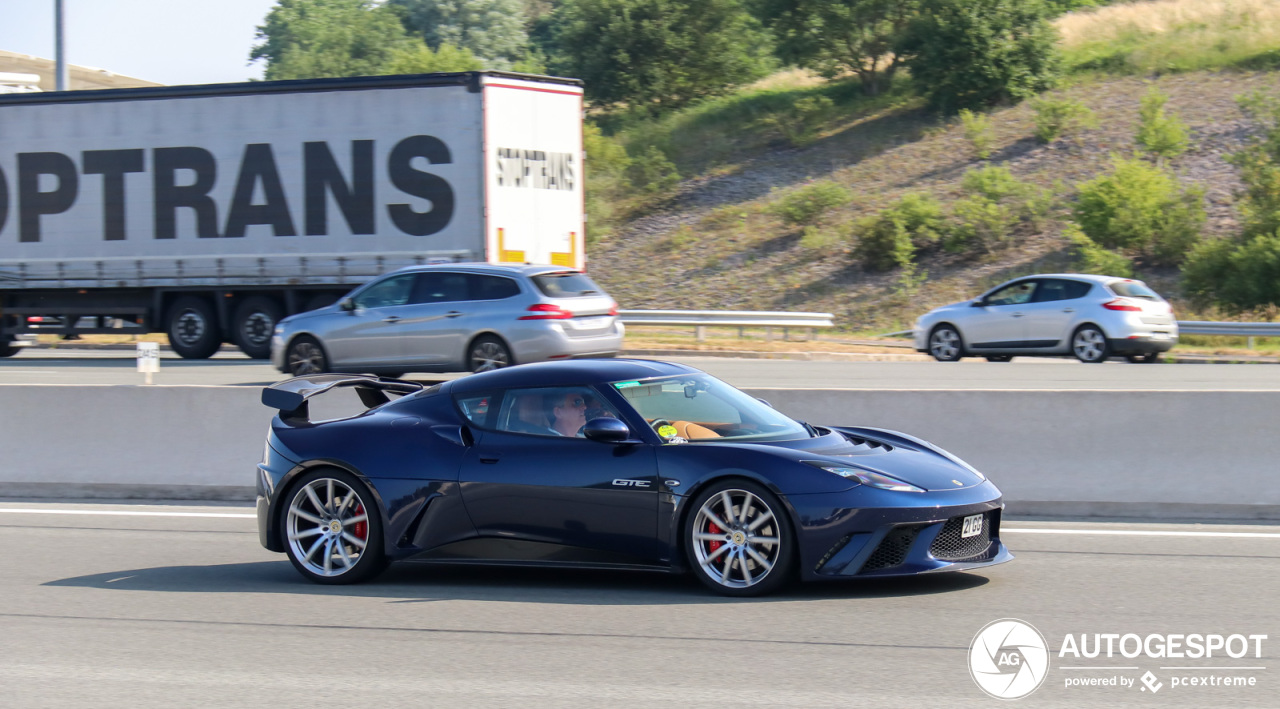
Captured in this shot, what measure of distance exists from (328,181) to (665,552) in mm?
16573

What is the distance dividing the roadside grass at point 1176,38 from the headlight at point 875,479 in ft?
132

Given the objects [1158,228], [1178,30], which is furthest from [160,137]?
[1178,30]

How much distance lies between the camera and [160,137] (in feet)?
75.8

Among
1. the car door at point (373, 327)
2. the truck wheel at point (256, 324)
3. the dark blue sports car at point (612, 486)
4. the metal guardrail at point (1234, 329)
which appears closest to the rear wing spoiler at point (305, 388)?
the dark blue sports car at point (612, 486)

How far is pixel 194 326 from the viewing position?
2353 centimetres

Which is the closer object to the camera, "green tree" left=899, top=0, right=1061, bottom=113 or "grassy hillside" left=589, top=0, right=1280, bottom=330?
"grassy hillside" left=589, top=0, right=1280, bottom=330

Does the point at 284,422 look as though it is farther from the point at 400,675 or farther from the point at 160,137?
the point at 160,137

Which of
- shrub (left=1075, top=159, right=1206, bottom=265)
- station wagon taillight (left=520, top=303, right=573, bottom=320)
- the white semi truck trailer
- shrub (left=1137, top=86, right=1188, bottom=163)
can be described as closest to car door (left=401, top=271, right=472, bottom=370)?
station wagon taillight (left=520, top=303, right=573, bottom=320)

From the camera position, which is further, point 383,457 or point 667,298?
point 667,298

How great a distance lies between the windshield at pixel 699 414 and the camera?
716 cm

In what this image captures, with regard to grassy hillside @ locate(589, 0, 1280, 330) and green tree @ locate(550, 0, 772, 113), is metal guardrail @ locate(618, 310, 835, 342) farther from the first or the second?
green tree @ locate(550, 0, 772, 113)

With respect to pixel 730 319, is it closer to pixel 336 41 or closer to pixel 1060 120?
pixel 1060 120

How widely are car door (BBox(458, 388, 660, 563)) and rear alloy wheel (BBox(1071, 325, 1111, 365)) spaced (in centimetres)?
1494

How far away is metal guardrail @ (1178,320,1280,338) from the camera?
24.4 metres
